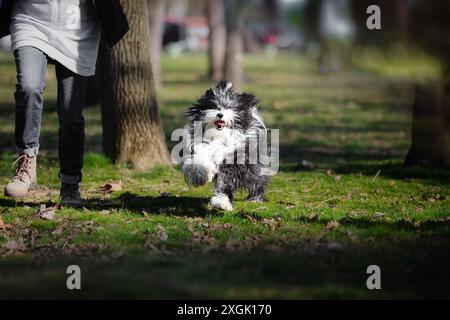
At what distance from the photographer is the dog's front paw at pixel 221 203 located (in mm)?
5855

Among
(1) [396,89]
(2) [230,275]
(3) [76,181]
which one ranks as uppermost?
(1) [396,89]

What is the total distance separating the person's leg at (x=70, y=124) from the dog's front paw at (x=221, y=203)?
131cm

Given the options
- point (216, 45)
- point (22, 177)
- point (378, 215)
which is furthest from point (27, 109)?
point (216, 45)

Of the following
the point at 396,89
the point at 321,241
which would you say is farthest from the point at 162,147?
the point at 396,89

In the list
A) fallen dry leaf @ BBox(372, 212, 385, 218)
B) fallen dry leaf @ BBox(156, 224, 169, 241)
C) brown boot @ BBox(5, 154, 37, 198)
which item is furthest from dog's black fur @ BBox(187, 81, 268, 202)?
brown boot @ BBox(5, 154, 37, 198)

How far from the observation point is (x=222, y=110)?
5980 millimetres

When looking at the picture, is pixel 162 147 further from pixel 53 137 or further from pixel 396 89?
pixel 396 89

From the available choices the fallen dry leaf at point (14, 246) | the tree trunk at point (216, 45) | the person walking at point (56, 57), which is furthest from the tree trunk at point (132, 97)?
the tree trunk at point (216, 45)

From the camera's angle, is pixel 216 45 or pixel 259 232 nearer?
pixel 259 232

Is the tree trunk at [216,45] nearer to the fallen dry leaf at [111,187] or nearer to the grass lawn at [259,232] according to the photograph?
the grass lawn at [259,232]

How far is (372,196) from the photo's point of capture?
22.6 ft

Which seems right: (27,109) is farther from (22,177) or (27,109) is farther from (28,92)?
(22,177)

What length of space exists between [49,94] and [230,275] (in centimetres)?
1518

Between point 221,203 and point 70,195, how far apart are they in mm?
1465
